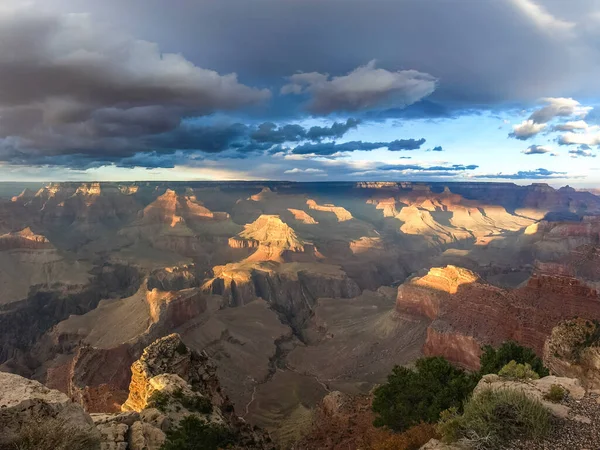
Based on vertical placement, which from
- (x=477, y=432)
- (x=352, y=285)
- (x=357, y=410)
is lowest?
(x=352, y=285)

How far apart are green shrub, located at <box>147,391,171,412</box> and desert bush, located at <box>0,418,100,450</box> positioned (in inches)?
323

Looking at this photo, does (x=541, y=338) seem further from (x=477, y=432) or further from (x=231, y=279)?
(x=231, y=279)

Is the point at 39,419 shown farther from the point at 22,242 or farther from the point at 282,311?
the point at 22,242

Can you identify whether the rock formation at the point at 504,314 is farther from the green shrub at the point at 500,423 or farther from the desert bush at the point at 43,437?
the desert bush at the point at 43,437

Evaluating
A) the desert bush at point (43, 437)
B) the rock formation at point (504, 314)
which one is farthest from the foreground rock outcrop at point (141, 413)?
the rock formation at point (504, 314)

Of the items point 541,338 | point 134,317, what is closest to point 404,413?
point 541,338

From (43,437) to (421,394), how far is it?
21.6 metres

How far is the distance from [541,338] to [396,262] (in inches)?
4784

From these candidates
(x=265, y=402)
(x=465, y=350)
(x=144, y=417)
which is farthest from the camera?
(x=265, y=402)

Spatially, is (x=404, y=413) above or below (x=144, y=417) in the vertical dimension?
below

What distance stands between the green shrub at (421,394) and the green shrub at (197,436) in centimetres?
1065

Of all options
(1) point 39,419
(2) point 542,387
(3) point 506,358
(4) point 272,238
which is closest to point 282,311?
(4) point 272,238

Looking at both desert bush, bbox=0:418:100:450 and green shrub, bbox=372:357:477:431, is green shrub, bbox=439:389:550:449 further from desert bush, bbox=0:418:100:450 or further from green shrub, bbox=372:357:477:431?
desert bush, bbox=0:418:100:450

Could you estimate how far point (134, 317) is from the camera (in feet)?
243
